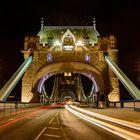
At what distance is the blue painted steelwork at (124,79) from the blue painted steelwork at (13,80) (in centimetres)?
1595

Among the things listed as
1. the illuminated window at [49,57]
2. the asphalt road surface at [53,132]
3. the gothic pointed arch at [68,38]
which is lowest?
the asphalt road surface at [53,132]

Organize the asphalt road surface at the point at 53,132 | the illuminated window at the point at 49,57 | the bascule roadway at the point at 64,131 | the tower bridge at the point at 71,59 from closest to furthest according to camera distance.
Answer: the bascule roadway at the point at 64,131 → the asphalt road surface at the point at 53,132 → the tower bridge at the point at 71,59 → the illuminated window at the point at 49,57

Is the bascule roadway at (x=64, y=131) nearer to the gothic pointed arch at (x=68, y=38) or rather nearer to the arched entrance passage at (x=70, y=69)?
the arched entrance passage at (x=70, y=69)

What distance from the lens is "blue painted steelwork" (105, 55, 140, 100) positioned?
39256 mm

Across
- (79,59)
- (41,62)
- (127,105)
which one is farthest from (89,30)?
(127,105)

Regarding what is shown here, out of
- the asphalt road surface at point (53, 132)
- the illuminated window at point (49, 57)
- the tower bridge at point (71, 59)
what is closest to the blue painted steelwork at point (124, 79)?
the tower bridge at point (71, 59)

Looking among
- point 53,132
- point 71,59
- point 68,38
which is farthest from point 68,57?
point 53,132

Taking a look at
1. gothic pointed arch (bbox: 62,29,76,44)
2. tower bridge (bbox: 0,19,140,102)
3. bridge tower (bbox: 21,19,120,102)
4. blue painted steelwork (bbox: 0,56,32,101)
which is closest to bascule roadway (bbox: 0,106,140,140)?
blue painted steelwork (bbox: 0,56,32,101)

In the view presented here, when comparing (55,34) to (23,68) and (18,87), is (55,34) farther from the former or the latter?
(18,87)

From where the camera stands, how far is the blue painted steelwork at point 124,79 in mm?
39256

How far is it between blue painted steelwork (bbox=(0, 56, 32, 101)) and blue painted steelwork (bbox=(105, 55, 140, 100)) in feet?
52.3

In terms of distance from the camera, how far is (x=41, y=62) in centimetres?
4681

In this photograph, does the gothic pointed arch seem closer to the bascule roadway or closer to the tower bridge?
the tower bridge

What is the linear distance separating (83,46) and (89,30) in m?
9.76
